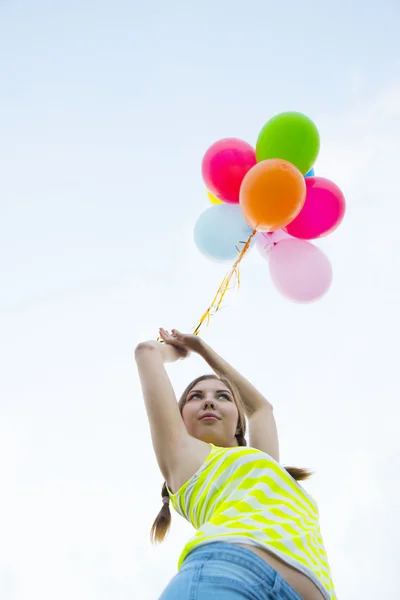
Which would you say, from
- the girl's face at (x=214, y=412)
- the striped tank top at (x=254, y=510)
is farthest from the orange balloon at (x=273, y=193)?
the striped tank top at (x=254, y=510)

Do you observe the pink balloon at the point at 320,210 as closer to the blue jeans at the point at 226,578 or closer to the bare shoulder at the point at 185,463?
the bare shoulder at the point at 185,463

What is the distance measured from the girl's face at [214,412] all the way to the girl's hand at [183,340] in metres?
0.16

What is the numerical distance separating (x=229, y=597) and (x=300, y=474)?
985 mm

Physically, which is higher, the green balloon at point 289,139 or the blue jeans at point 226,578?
the green balloon at point 289,139

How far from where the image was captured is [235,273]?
2854 millimetres

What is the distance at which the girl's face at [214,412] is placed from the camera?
1.99 metres

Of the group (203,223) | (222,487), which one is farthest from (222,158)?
(222,487)

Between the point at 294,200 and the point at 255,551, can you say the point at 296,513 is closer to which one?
the point at 255,551

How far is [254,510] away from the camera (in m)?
1.38

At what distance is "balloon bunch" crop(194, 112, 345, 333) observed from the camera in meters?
2.65

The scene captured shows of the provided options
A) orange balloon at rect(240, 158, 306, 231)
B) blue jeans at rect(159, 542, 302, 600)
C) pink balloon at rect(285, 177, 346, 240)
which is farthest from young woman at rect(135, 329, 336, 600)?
pink balloon at rect(285, 177, 346, 240)

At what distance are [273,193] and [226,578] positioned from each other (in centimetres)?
182

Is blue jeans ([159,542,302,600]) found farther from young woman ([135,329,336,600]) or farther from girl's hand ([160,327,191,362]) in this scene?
girl's hand ([160,327,191,362])

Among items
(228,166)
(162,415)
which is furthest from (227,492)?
(228,166)
